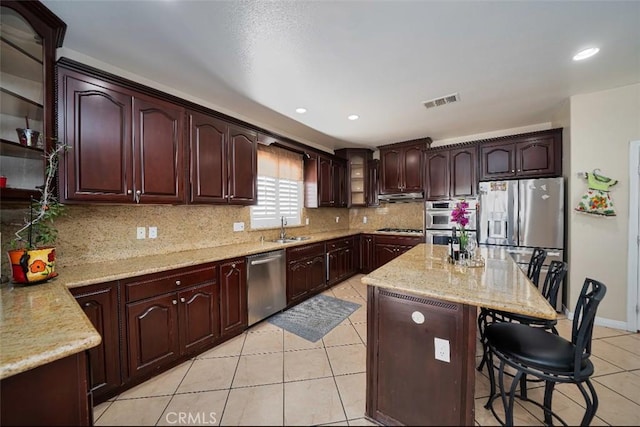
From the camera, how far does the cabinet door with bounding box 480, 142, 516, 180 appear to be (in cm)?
345

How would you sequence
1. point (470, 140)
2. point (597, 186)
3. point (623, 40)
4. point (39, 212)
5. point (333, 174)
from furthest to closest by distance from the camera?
point (333, 174), point (470, 140), point (597, 186), point (623, 40), point (39, 212)

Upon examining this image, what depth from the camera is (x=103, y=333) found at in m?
1.58

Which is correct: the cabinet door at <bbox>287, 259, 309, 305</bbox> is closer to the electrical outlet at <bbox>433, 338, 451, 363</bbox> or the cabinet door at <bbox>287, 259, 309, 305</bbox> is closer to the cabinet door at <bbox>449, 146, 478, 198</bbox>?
the electrical outlet at <bbox>433, 338, 451, 363</bbox>

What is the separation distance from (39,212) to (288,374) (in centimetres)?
202

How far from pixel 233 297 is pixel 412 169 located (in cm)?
353

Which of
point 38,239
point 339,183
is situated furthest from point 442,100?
point 38,239

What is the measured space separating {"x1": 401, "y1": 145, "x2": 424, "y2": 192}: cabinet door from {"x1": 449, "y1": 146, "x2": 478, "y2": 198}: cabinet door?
483 mm

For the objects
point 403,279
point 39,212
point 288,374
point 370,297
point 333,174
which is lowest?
point 288,374

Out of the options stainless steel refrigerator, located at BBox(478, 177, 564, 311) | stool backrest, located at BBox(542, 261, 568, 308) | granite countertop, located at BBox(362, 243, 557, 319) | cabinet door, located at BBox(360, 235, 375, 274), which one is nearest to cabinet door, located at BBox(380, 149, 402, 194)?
cabinet door, located at BBox(360, 235, 375, 274)

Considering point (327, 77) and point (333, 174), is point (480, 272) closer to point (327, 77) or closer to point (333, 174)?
point (327, 77)

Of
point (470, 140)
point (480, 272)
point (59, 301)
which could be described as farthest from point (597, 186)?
point (59, 301)

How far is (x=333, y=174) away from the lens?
4465mm

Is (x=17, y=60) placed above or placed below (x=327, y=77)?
below

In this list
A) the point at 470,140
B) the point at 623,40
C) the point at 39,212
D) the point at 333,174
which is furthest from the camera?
the point at 333,174
